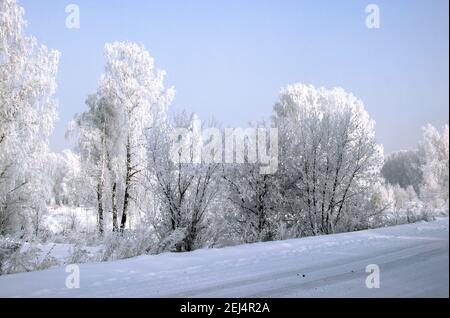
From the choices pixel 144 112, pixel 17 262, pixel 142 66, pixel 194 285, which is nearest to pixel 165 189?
pixel 17 262

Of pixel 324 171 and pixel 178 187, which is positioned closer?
pixel 178 187

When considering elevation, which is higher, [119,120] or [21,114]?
[119,120]

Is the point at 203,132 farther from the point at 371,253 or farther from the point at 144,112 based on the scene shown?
the point at 144,112

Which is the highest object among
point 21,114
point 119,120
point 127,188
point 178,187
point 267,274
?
point 119,120

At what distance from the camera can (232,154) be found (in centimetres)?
1445

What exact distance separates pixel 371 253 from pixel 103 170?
17.7 metres

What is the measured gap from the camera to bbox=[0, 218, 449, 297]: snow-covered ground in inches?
205

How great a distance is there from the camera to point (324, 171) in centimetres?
1523

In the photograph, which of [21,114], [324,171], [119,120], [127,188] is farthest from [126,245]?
[119,120]

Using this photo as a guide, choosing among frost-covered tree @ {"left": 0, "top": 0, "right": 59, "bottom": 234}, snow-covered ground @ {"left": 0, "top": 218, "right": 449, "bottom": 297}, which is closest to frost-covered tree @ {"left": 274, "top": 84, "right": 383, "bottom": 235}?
snow-covered ground @ {"left": 0, "top": 218, "right": 449, "bottom": 297}

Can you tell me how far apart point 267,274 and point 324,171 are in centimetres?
952

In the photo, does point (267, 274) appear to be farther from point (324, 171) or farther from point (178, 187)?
point (324, 171)

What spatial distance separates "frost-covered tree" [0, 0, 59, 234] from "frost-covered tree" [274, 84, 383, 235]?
10.00m
